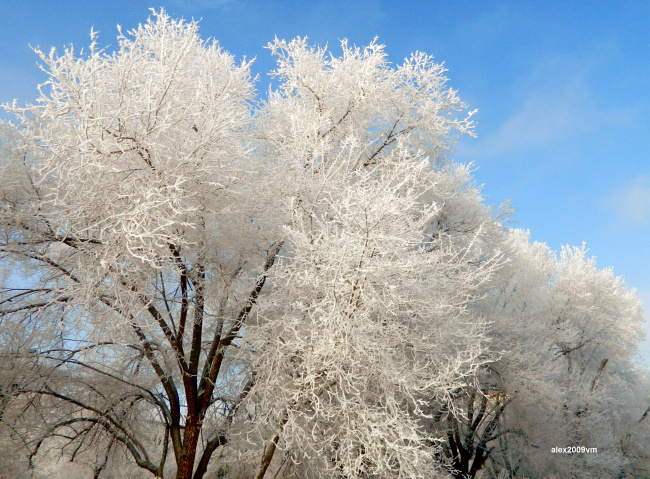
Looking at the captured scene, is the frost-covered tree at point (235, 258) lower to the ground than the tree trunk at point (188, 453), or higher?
higher

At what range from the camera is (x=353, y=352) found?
643 cm

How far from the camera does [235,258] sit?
9242 mm

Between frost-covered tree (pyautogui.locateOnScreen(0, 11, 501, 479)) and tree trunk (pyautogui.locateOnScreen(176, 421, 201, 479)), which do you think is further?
tree trunk (pyautogui.locateOnScreen(176, 421, 201, 479))

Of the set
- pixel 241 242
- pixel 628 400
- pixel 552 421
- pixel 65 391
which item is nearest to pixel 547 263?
pixel 628 400

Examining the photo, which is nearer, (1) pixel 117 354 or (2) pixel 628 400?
(1) pixel 117 354

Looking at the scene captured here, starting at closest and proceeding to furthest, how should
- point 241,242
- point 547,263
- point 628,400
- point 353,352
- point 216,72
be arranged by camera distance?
point 353,352 → point 241,242 → point 216,72 → point 628,400 → point 547,263

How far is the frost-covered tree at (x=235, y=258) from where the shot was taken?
20.8 ft

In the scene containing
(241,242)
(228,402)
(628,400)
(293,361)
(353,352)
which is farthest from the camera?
(628,400)

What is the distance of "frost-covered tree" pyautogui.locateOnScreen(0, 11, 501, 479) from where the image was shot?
633 cm

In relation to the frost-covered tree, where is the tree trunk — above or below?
below

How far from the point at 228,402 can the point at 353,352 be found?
479 centimetres

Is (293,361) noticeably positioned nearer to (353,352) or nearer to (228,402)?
(353,352)

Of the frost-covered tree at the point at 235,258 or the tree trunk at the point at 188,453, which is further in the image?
the tree trunk at the point at 188,453

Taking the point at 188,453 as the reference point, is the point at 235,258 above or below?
above
